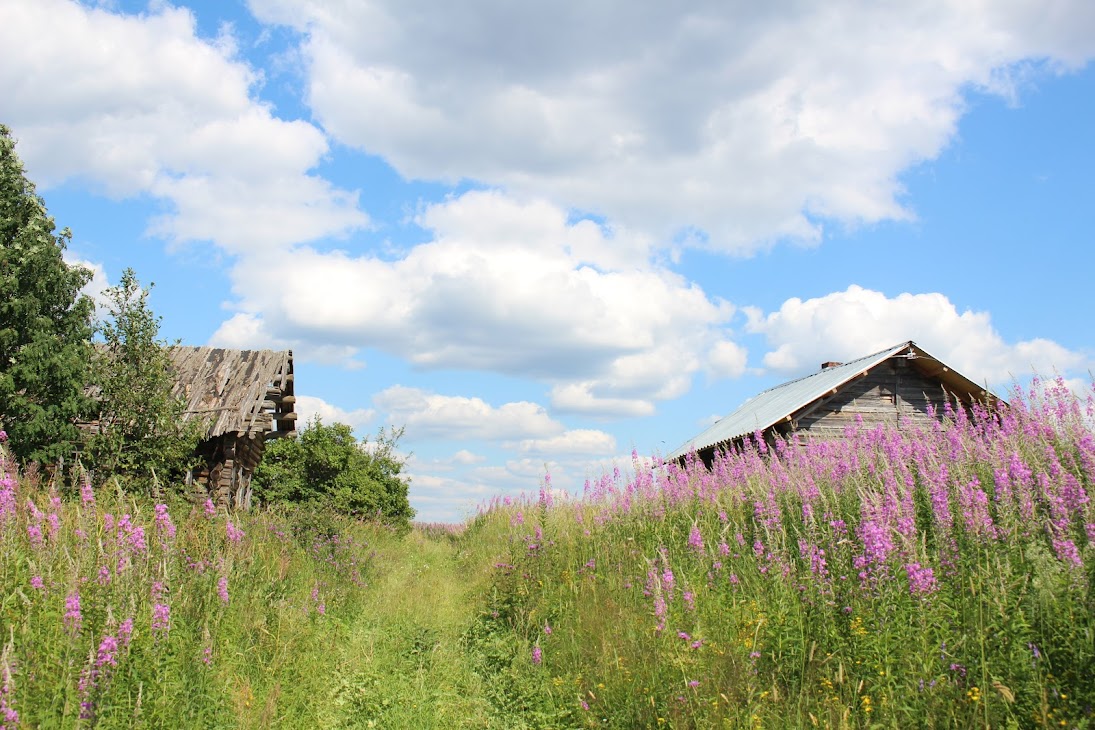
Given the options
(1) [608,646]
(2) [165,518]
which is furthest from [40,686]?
(1) [608,646]

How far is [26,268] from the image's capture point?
58.2 feet

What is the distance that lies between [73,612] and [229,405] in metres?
17.7

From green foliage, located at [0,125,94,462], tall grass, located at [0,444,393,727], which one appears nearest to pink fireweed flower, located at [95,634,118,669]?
tall grass, located at [0,444,393,727]

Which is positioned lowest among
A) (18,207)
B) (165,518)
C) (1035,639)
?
(1035,639)

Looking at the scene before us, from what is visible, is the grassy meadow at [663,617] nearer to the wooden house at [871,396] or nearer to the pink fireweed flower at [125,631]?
the pink fireweed flower at [125,631]

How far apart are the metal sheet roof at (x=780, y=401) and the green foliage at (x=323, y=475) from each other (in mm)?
9506

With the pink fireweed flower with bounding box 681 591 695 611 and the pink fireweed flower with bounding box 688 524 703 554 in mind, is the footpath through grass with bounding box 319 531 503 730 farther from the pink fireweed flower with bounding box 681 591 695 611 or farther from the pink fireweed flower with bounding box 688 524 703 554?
the pink fireweed flower with bounding box 688 524 703 554

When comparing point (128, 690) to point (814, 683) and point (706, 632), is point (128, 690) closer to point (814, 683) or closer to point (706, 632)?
point (706, 632)

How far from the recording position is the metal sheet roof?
21.4 m

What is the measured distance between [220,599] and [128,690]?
2.14 metres

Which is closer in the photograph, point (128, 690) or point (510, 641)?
point (128, 690)

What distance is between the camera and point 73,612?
16.4ft

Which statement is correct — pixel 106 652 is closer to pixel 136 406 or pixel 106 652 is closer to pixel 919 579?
pixel 919 579

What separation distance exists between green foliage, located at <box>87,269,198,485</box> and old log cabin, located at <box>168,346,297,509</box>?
88cm
